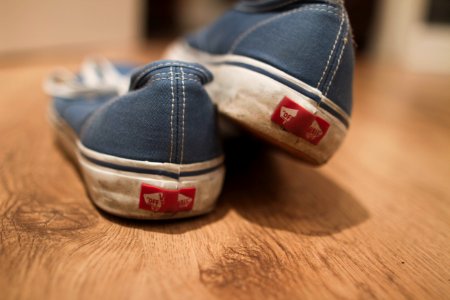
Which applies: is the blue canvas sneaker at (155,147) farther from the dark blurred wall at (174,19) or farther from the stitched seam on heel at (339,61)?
the dark blurred wall at (174,19)

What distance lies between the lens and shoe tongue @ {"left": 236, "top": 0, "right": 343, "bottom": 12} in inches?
18.5

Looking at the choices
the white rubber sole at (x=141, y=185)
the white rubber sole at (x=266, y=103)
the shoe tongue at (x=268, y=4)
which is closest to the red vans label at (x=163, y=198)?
the white rubber sole at (x=141, y=185)

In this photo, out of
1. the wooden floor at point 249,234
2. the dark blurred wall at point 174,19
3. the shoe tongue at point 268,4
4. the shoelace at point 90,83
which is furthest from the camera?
the dark blurred wall at point 174,19

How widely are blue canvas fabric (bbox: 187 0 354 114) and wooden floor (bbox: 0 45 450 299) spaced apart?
0.15 metres

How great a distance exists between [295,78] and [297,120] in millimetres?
44

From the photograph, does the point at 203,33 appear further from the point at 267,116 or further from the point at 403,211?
the point at 403,211

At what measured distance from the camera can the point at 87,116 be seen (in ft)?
1.74

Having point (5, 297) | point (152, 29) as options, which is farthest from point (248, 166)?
point (152, 29)

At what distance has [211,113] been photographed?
478mm

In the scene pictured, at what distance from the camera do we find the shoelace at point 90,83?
64cm

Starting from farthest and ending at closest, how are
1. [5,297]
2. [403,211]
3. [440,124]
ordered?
[440,124] < [403,211] < [5,297]

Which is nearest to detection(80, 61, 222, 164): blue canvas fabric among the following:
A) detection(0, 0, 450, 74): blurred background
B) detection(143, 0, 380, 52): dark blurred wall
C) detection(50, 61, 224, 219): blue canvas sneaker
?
detection(50, 61, 224, 219): blue canvas sneaker

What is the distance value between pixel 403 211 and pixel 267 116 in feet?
0.79

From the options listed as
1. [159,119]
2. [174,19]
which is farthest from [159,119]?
[174,19]
